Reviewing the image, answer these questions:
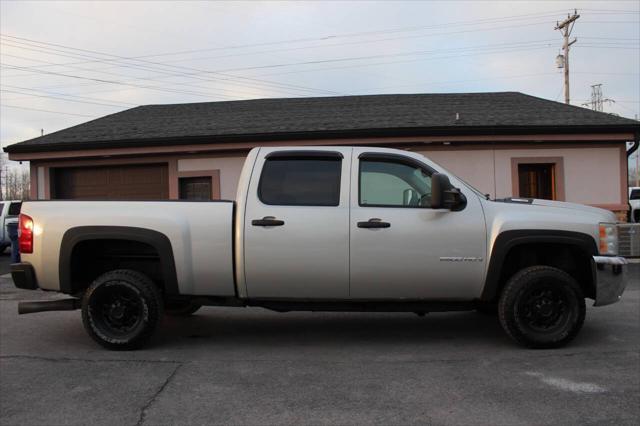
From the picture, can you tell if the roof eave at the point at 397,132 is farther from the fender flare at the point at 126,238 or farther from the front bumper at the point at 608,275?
the fender flare at the point at 126,238

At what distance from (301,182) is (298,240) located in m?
0.61

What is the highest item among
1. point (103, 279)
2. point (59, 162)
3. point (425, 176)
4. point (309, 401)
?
point (59, 162)

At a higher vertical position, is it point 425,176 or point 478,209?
point 425,176

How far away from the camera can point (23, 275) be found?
5113mm

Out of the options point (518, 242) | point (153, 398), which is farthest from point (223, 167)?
point (153, 398)

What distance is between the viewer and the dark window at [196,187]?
13.8 m

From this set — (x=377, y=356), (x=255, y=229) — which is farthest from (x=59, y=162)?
(x=377, y=356)

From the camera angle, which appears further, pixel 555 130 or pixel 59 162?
pixel 59 162

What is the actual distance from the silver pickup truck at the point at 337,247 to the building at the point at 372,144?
25.5 feet

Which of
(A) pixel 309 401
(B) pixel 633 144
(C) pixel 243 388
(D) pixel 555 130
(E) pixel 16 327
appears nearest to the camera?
(A) pixel 309 401

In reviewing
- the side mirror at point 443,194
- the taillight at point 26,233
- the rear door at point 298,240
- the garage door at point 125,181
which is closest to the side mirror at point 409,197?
the side mirror at point 443,194

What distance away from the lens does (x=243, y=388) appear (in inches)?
162

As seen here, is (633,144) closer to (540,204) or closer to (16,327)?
(540,204)

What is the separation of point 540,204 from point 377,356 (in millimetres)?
2200
